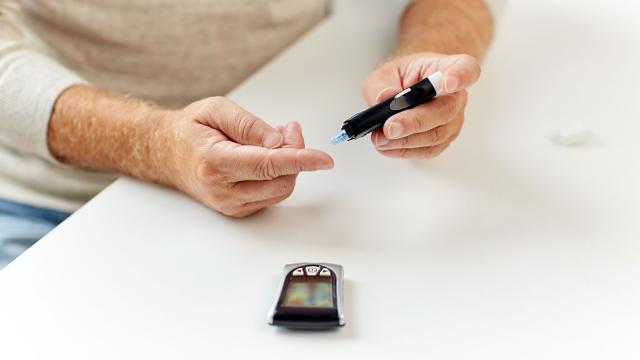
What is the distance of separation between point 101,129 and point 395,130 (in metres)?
0.43

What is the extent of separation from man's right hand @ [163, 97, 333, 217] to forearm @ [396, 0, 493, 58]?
0.33 metres

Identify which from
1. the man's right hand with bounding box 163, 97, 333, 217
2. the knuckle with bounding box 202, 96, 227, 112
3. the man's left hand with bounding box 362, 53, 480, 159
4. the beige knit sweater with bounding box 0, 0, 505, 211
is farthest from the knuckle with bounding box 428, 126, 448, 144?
the beige knit sweater with bounding box 0, 0, 505, 211

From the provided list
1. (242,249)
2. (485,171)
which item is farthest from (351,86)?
(242,249)

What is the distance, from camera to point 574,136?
84 cm

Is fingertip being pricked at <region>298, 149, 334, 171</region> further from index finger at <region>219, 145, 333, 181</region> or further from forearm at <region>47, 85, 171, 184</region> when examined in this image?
forearm at <region>47, 85, 171, 184</region>

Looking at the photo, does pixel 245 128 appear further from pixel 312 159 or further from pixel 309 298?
pixel 309 298

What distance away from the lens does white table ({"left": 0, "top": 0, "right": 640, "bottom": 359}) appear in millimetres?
553

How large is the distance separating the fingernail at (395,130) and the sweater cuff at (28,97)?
1.59ft

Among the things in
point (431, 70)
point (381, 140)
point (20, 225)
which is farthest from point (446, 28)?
point (20, 225)

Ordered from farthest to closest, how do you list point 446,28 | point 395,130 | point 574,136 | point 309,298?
point 446,28 → point 574,136 → point 395,130 → point 309,298

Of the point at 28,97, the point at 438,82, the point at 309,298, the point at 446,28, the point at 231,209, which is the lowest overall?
the point at 309,298

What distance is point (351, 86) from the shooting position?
962 mm

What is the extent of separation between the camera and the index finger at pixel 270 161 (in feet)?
2.18

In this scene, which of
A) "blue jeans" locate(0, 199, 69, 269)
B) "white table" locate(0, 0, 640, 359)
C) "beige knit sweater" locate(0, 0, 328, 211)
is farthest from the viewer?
"beige knit sweater" locate(0, 0, 328, 211)
